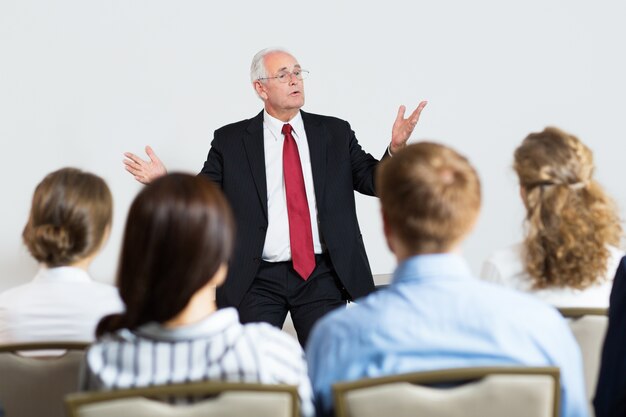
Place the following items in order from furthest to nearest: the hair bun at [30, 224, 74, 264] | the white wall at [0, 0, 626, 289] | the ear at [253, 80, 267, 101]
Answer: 1. the white wall at [0, 0, 626, 289]
2. the ear at [253, 80, 267, 101]
3. the hair bun at [30, 224, 74, 264]

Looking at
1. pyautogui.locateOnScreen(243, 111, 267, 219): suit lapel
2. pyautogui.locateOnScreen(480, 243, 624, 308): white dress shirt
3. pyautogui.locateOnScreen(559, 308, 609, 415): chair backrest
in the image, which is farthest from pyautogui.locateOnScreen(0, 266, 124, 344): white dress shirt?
pyautogui.locateOnScreen(243, 111, 267, 219): suit lapel

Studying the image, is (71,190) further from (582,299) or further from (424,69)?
(424,69)

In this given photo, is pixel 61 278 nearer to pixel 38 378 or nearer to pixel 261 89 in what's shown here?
pixel 38 378

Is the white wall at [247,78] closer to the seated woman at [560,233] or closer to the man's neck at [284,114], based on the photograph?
the man's neck at [284,114]

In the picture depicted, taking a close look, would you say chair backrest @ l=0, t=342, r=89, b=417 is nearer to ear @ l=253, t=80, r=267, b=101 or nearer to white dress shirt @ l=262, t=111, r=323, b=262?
white dress shirt @ l=262, t=111, r=323, b=262

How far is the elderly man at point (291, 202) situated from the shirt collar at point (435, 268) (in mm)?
1881

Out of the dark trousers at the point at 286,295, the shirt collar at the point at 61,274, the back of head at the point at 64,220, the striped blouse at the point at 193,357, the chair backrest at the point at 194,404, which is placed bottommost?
the dark trousers at the point at 286,295

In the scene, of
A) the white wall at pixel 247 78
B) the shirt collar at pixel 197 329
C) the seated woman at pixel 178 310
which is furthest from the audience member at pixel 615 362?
the white wall at pixel 247 78

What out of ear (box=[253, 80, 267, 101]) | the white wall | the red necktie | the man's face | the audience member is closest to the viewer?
the audience member

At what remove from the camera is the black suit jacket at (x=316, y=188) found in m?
3.68

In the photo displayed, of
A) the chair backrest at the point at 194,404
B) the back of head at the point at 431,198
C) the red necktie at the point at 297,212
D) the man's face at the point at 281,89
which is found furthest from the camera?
the man's face at the point at 281,89

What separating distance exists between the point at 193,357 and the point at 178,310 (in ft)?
0.28

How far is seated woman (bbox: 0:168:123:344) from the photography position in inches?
85.7

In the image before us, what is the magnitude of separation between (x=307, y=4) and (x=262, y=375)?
11.1 feet
